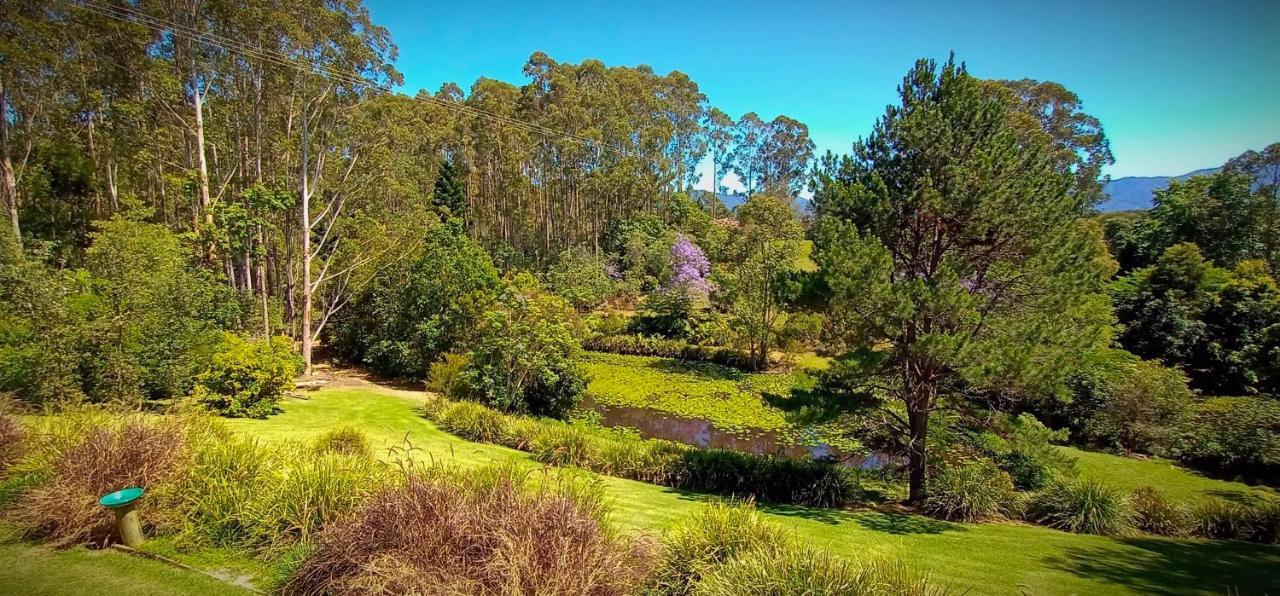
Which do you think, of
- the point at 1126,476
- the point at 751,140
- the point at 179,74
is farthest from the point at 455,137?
the point at 1126,476

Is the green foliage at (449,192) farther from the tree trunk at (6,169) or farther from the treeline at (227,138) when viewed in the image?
the tree trunk at (6,169)

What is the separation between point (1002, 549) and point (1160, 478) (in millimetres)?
8145

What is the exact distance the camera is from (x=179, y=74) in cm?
1534

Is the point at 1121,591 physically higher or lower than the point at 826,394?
lower

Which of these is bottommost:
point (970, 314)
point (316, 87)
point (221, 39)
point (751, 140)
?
point (970, 314)

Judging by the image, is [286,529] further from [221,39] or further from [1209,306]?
[1209,306]

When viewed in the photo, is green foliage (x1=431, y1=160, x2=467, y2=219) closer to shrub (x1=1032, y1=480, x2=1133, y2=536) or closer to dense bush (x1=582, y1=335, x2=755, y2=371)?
dense bush (x1=582, y1=335, x2=755, y2=371)

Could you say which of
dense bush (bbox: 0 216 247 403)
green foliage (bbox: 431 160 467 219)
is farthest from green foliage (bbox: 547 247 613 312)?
dense bush (bbox: 0 216 247 403)

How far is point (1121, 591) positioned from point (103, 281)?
17.0 metres

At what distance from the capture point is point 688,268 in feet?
102

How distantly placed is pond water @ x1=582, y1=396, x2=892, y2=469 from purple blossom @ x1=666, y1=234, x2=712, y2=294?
1222 centimetres

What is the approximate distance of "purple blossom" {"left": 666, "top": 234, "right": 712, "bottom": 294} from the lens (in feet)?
97.6

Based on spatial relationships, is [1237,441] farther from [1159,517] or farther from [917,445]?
[917,445]

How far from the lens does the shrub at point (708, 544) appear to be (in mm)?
4254
